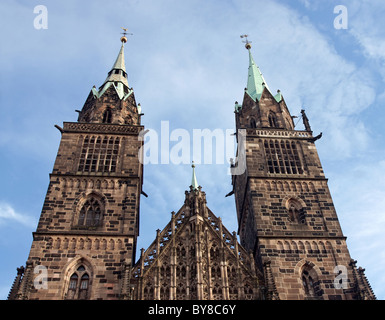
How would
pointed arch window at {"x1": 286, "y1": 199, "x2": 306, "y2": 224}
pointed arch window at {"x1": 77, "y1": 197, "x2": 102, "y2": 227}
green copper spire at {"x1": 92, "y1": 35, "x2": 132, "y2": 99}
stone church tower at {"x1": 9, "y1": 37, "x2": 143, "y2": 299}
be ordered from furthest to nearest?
green copper spire at {"x1": 92, "y1": 35, "x2": 132, "y2": 99} → pointed arch window at {"x1": 286, "y1": 199, "x2": 306, "y2": 224} → pointed arch window at {"x1": 77, "y1": 197, "x2": 102, "y2": 227} → stone church tower at {"x1": 9, "y1": 37, "x2": 143, "y2": 299}

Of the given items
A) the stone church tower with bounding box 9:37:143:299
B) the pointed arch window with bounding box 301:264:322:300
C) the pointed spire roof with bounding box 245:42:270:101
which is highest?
the pointed spire roof with bounding box 245:42:270:101

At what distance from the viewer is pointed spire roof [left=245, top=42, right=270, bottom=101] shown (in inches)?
1242

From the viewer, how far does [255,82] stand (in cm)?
3284

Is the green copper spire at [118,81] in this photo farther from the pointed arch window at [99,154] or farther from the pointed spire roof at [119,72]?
the pointed arch window at [99,154]

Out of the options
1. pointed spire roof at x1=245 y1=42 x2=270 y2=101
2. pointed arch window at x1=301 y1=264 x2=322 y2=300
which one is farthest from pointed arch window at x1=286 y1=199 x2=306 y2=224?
pointed spire roof at x1=245 y1=42 x2=270 y2=101

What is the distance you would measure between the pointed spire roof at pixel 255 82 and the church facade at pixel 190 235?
450cm

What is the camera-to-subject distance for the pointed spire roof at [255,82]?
3155 centimetres

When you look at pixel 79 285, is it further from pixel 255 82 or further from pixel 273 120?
pixel 255 82

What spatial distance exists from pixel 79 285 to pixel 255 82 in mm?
19197

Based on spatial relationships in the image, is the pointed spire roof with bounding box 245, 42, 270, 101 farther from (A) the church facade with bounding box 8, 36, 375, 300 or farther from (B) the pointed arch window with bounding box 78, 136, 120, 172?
(B) the pointed arch window with bounding box 78, 136, 120, 172

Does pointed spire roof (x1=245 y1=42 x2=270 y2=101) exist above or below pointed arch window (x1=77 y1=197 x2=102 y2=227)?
above

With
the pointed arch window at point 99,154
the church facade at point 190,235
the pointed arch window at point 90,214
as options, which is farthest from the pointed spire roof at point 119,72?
the pointed arch window at point 90,214

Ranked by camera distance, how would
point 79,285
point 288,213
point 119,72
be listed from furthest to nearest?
point 119,72 → point 288,213 → point 79,285

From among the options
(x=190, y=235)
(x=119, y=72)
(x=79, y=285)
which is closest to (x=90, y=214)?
(x=79, y=285)
